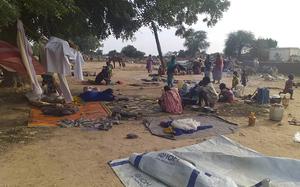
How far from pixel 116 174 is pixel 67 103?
18.8ft

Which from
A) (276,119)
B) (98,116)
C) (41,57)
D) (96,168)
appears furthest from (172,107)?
(96,168)

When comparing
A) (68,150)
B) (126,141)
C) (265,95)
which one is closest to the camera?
(68,150)

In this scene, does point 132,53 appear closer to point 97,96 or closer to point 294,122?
point 97,96

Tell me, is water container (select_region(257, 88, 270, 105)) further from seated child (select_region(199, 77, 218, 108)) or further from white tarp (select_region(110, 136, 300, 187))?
white tarp (select_region(110, 136, 300, 187))

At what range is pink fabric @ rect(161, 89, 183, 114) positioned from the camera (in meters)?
10.7

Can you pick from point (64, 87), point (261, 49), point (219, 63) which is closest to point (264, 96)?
point (219, 63)

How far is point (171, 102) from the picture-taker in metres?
10.8

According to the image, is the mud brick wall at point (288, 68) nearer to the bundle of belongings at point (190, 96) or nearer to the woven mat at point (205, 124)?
the bundle of belongings at point (190, 96)

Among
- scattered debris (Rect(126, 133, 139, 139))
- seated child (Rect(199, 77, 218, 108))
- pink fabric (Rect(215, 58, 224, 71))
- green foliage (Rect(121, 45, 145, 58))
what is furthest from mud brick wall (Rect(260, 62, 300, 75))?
green foliage (Rect(121, 45, 145, 58))

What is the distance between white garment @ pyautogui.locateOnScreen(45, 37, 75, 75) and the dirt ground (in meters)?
1.51

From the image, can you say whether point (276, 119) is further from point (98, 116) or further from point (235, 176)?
point (235, 176)

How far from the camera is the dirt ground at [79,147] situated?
556 cm

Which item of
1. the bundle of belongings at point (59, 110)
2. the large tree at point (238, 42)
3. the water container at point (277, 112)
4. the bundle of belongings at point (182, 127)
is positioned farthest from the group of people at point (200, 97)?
the large tree at point (238, 42)

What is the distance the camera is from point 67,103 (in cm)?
1102
